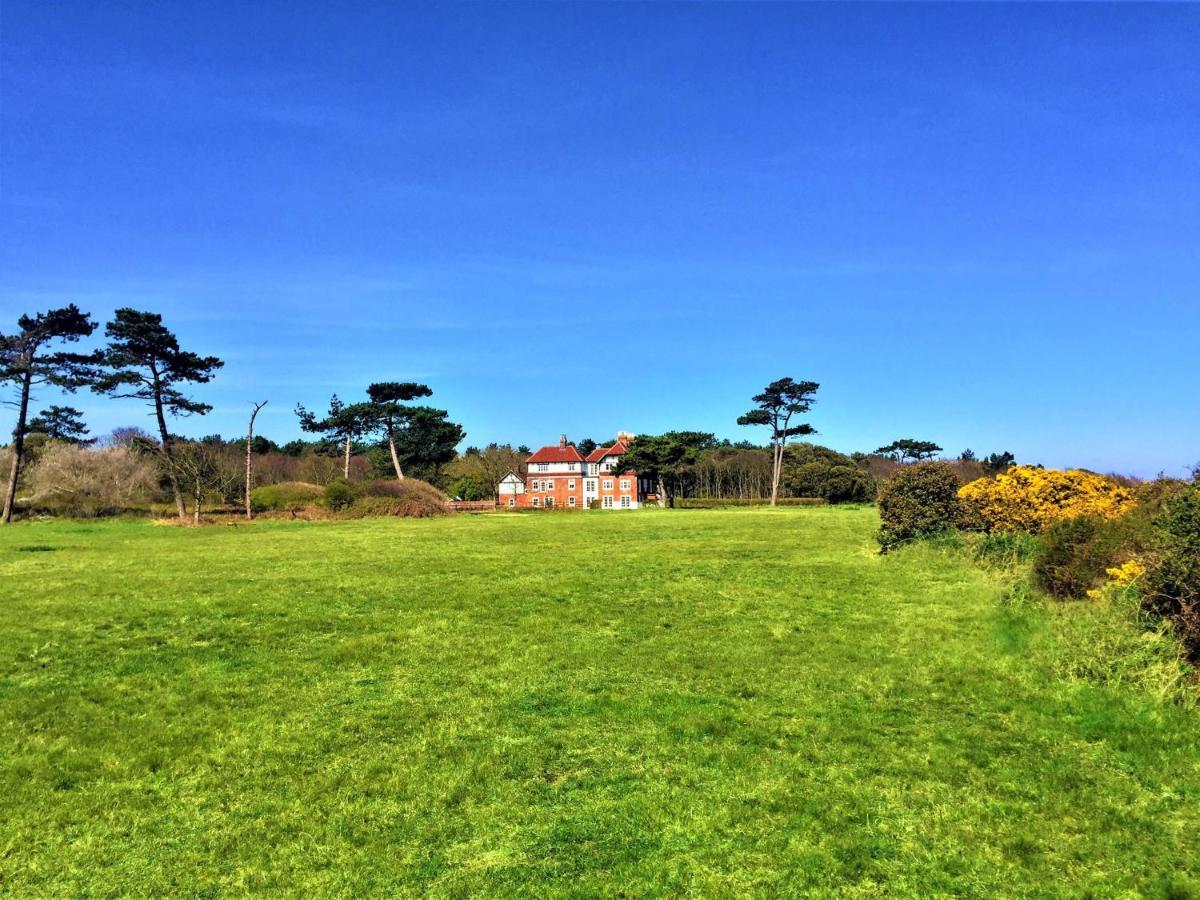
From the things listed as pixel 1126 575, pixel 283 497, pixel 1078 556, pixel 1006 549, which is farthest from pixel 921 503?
pixel 283 497

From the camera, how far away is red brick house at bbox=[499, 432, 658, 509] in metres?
71.4

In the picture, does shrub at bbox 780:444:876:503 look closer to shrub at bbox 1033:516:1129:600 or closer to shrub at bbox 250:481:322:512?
shrub at bbox 250:481:322:512

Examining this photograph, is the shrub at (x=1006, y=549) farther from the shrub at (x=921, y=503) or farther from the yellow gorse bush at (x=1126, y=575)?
the yellow gorse bush at (x=1126, y=575)

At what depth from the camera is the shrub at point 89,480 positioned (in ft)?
127

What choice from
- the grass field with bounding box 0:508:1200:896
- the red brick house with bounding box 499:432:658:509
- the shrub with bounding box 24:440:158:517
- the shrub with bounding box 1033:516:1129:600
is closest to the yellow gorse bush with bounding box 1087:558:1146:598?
the shrub with bounding box 1033:516:1129:600

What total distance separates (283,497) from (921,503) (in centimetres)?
3806

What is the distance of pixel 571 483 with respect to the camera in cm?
7162

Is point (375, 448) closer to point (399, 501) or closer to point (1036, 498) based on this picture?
point (399, 501)

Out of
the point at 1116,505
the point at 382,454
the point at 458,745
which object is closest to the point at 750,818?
the point at 458,745

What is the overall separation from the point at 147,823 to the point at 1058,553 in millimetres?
11358

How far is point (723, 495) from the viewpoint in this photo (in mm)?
87938

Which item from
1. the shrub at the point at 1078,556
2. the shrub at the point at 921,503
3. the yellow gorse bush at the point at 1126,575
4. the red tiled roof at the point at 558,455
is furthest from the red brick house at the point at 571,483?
the yellow gorse bush at the point at 1126,575

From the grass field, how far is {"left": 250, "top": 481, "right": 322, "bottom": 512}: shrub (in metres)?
33.1

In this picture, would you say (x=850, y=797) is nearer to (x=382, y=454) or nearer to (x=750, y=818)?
(x=750, y=818)
